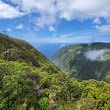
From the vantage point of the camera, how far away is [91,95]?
32.7m

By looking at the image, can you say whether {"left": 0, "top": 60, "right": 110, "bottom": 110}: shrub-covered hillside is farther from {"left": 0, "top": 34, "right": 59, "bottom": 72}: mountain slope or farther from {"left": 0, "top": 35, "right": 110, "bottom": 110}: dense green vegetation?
{"left": 0, "top": 34, "right": 59, "bottom": 72}: mountain slope

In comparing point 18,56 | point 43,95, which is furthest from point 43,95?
point 18,56

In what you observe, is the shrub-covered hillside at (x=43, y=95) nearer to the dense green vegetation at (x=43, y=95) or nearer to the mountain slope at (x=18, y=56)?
the dense green vegetation at (x=43, y=95)

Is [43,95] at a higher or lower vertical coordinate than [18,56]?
higher

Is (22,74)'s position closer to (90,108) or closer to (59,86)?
(59,86)

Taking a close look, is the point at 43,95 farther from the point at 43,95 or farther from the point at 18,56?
the point at 18,56

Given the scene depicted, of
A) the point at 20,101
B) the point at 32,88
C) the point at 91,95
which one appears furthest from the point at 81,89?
the point at 20,101

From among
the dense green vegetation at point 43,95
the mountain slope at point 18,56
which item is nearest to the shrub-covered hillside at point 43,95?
the dense green vegetation at point 43,95

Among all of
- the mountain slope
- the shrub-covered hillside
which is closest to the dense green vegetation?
the shrub-covered hillside

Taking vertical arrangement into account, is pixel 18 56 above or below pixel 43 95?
below

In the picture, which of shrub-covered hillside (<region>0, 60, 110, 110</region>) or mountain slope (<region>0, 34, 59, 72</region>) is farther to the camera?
mountain slope (<region>0, 34, 59, 72</region>)

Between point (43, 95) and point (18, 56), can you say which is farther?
point (18, 56)

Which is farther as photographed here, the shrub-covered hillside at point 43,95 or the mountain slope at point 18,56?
the mountain slope at point 18,56

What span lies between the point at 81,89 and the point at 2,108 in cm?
1321
